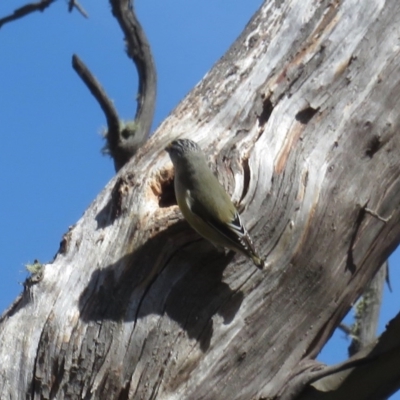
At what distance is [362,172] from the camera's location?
12.1 feet

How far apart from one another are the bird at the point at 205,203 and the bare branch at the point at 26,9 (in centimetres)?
332

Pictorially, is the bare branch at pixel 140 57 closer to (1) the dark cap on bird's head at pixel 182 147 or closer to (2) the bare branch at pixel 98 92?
(2) the bare branch at pixel 98 92

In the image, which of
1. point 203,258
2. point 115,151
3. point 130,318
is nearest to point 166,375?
point 130,318

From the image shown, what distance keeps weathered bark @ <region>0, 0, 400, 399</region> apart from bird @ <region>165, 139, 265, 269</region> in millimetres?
86

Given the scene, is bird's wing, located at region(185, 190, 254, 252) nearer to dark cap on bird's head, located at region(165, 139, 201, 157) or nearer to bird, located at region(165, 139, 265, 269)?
bird, located at region(165, 139, 265, 269)

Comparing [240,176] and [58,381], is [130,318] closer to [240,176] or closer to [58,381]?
[58,381]

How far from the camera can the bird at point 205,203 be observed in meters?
3.23

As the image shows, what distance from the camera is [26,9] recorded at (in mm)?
6316

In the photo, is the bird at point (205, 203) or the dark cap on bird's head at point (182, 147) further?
the dark cap on bird's head at point (182, 147)

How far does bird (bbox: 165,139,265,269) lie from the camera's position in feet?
10.6

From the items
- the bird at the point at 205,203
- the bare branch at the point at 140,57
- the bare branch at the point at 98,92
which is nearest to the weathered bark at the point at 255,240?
the bird at the point at 205,203

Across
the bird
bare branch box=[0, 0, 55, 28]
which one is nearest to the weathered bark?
the bird

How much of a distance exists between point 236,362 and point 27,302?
0.88 meters

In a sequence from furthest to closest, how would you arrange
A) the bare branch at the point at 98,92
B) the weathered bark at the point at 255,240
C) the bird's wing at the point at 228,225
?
1. the bare branch at the point at 98,92
2. the bird's wing at the point at 228,225
3. the weathered bark at the point at 255,240
